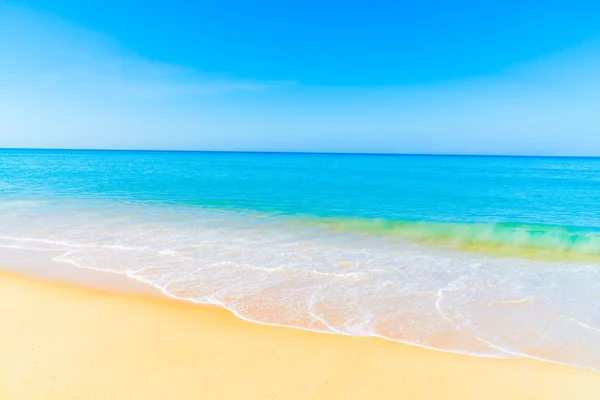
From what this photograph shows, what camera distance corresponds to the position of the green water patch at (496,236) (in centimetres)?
1128

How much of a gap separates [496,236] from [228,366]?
12206mm

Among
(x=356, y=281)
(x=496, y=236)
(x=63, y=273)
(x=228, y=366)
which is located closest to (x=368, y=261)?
(x=356, y=281)

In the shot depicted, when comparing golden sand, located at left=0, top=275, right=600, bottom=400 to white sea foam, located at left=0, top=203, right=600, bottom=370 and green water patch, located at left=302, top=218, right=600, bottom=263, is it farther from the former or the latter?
green water patch, located at left=302, top=218, right=600, bottom=263

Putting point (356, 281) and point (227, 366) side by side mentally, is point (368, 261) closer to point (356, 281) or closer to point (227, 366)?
point (356, 281)

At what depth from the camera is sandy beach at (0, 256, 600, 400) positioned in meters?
4.17

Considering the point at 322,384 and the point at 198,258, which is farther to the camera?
the point at 198,258

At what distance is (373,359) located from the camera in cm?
492

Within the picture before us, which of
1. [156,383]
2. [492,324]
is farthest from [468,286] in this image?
[156,383]

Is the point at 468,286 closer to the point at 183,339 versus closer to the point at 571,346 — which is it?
the point at 571,346

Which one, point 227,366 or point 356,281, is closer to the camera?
point 227,366

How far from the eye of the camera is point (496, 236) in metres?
13.3

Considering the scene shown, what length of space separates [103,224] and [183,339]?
1044cm

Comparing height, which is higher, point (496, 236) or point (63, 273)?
point (63, 273)

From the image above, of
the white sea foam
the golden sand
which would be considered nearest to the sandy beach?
the golden sand
